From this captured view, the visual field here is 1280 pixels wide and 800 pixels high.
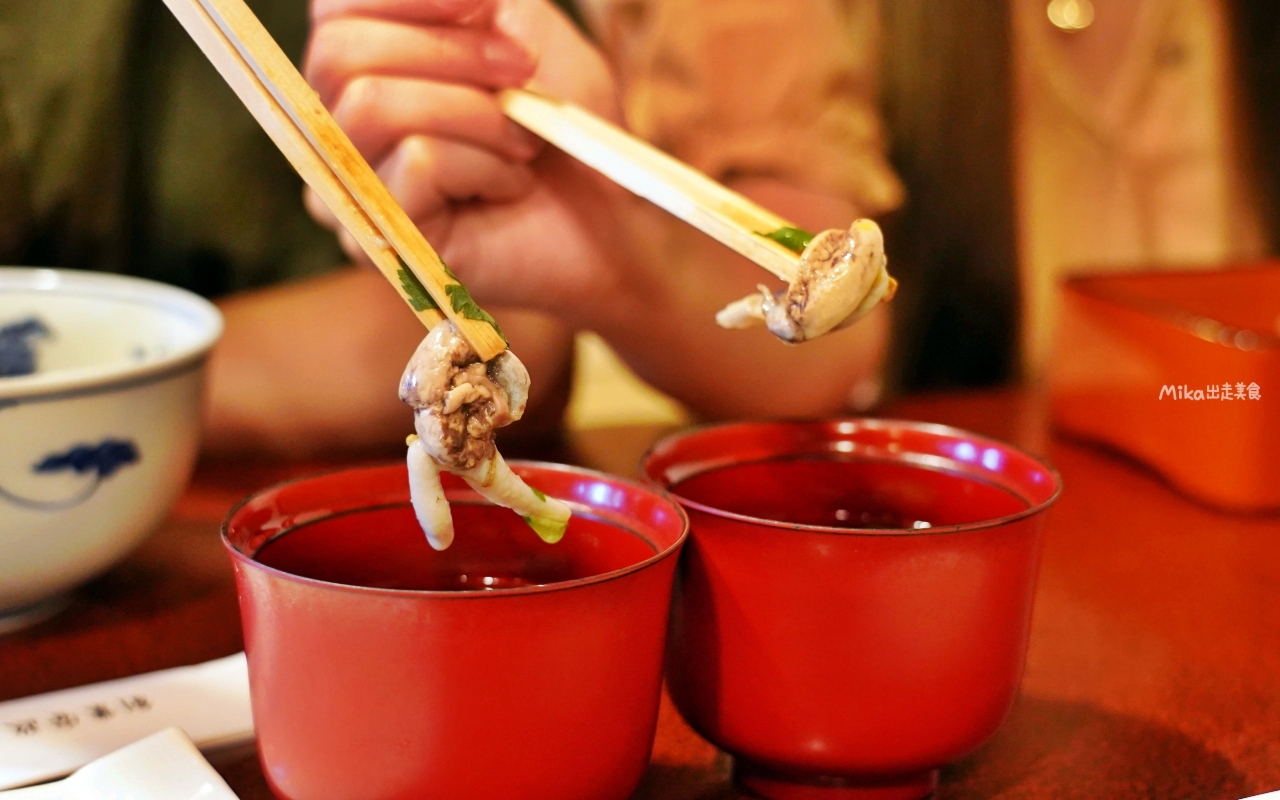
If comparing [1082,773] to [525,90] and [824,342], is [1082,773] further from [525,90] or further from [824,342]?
[824,342]

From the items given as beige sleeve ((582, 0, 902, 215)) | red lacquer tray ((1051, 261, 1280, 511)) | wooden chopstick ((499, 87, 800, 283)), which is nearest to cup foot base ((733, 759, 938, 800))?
wooden chopstick ((499, 87, 800, 283))

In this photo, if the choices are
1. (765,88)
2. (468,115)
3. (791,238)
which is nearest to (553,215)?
(468,115)

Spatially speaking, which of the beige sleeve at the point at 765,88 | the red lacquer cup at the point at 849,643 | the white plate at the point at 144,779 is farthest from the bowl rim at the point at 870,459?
the beige sleeve at the point at 765,88

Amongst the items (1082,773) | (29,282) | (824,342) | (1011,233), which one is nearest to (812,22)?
(1011,233)

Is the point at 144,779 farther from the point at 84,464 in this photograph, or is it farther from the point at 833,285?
the point at 833,285

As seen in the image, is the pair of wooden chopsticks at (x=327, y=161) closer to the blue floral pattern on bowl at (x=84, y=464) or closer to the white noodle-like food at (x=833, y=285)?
the white noodle-like food at (x=833, y=285)
